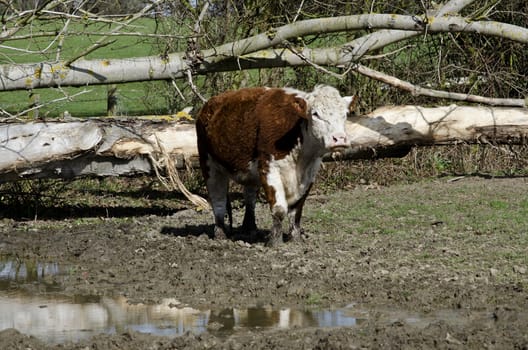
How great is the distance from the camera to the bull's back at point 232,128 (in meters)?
10.8

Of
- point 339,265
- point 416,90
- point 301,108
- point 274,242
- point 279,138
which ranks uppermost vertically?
point 416,90

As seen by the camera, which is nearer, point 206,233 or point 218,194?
point 218,194

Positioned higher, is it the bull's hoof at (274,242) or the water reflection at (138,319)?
the bull's hoof at (274,242)

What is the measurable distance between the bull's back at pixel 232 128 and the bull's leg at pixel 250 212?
54 centimetres

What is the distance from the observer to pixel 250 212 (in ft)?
38.2

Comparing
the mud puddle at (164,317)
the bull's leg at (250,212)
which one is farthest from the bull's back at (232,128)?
the mud puddle at (164,317)

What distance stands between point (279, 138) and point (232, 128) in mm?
745

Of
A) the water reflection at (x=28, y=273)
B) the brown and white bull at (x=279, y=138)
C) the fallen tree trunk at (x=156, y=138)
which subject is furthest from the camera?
the fallen tree trunk at (x=156, y=138)

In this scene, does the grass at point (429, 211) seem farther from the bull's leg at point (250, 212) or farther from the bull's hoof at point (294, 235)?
the bull's leg at point (250, 212)

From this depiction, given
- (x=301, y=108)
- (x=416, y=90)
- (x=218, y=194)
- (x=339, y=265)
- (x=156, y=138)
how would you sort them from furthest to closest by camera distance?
(x=416, y=90) → (x=156, y=138) → (x=218, y=194) → (x=301, y=108) → (x=339, y=265)

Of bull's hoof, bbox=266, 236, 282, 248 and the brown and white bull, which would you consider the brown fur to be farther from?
bull's hoof, bbox=266, 236, 282, 248

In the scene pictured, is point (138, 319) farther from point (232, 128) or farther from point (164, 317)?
point (232, 128)

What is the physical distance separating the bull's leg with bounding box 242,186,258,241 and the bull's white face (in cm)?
158

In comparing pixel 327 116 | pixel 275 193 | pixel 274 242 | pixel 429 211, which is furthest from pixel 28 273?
pixel 429 211
